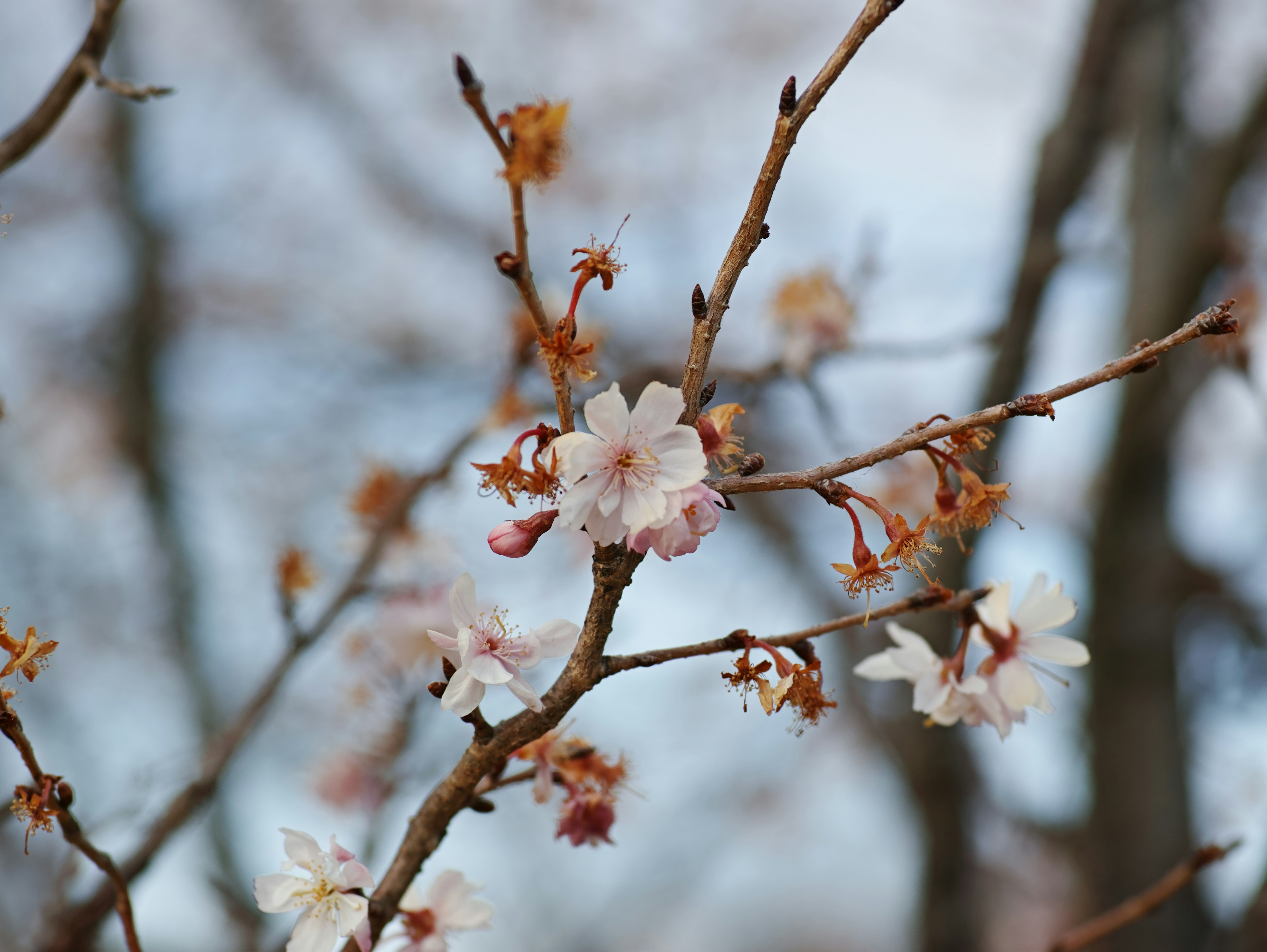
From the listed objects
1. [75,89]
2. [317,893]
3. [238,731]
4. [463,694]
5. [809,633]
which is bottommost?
[317,893]

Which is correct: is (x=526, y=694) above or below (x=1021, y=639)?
below

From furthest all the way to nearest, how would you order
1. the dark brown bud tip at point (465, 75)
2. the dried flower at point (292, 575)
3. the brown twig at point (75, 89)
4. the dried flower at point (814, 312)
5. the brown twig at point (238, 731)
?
the dried flower at point (814, 312) → the dried flower at point (292, 575) → the brown twig at point (238, 731) → the brown twig at point (75, 89) → the dark brown bud tip at point (465, 75)

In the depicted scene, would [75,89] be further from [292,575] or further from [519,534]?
[519,534]

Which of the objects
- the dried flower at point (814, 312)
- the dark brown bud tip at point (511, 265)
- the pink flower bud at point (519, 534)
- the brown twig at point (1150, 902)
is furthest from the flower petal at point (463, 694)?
the dried flower at point (814, 312)

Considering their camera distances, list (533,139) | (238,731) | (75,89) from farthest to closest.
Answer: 1. (238,731)
2. (75,89)
3. (533,139)

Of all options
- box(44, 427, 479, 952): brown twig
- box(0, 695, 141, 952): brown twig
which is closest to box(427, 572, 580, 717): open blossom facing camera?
box(0, 695, 141, 952): brown twig

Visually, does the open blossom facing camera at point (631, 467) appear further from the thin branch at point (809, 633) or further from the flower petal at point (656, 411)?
the thin branch at point (809, 633)

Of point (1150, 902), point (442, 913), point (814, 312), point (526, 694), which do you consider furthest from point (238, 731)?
point (814, 312)

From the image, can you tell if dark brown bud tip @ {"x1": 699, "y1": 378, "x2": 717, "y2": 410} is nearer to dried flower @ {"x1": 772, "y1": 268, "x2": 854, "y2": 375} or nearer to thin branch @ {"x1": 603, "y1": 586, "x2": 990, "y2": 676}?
thin branch @ {"x1": 603, "y1": 586, "x2": 990, "y2": 676}
